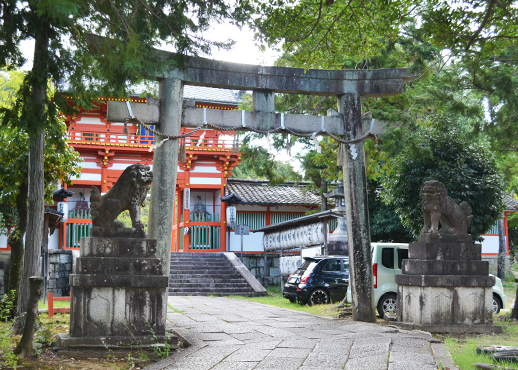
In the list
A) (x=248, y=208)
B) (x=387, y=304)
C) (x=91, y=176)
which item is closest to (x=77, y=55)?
(x=387, y=304)

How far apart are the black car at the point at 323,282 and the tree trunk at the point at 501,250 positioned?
1303cm

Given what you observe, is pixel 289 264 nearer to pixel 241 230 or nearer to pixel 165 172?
pixel 241 230

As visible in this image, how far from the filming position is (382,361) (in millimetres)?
5266

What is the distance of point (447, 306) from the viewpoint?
8.50m

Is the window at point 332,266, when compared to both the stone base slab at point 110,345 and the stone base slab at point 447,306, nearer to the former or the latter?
the stone base slab at point 447,306

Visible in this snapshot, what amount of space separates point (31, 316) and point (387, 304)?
24.7 ft

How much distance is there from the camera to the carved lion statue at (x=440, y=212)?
8.82 meters

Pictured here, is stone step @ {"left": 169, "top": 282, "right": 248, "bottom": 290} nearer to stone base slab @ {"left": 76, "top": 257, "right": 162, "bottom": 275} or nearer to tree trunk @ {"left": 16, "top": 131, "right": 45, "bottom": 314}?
tree trunk @ {"left": 16, "top": 131, "right": 45, "bottom": 314}

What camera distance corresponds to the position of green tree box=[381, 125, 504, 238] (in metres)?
13.4

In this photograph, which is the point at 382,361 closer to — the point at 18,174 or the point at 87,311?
the point at 87,311

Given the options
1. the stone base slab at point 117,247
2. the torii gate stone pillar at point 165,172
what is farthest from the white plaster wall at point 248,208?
the stone base slab at point 117,247

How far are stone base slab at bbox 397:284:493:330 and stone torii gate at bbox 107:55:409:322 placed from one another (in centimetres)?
100

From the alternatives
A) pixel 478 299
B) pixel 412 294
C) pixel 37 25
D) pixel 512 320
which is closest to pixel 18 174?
pixel 37 25

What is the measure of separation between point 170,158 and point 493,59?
20.0 feet
